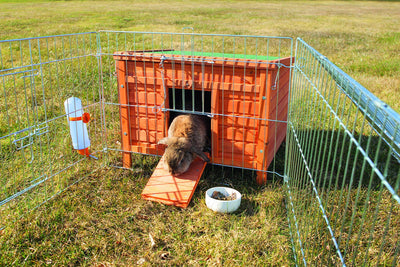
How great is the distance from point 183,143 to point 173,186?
0.54 m

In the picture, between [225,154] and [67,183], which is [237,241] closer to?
[225,154]

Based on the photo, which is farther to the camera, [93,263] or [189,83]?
[189,83]

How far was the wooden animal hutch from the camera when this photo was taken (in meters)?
4.19

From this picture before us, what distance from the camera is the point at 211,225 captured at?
3.80 m

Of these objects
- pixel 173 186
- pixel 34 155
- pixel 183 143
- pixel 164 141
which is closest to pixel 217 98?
pixel 183 143

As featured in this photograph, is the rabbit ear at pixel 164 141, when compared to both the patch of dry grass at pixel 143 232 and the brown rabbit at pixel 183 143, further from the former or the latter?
the patch of dry grass at pixel 143 232

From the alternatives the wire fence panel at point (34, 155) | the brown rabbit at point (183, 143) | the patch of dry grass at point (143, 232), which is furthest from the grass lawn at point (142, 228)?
the brown rabbit at point (183, 143)

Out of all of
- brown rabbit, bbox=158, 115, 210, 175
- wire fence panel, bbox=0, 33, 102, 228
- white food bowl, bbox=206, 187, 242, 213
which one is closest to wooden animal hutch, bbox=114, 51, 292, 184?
brown rabbit, bbox=158, 115, 210, 175

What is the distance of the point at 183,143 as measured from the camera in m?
4.51

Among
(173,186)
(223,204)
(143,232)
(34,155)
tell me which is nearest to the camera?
(143,232)

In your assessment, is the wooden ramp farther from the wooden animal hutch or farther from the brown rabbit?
the wooden animal hutch

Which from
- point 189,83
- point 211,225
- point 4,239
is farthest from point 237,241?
point 4,239

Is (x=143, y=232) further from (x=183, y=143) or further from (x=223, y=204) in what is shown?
(x=183, y=143)

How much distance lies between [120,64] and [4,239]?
233cm
